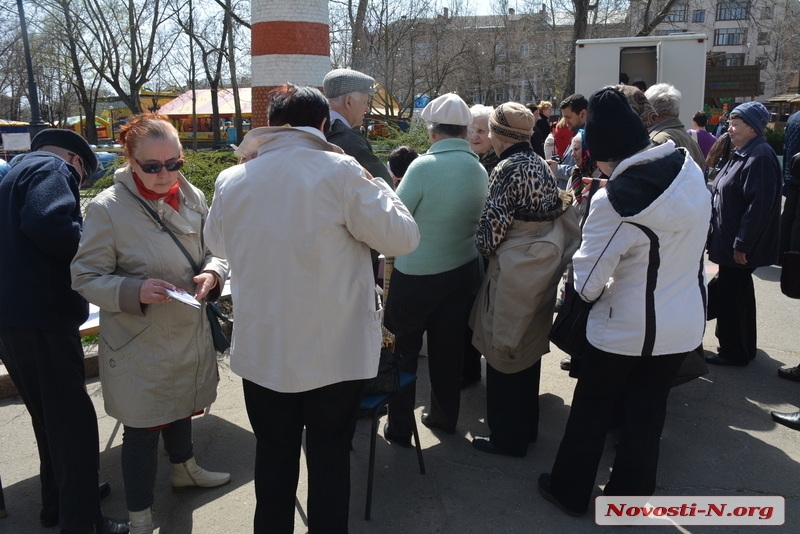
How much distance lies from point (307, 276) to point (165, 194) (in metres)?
1.01

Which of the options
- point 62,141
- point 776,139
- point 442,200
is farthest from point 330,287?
point 776,139

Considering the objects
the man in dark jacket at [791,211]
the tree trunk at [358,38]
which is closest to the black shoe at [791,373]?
the man in dark jacket at [791,211]

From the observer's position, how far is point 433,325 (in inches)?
140

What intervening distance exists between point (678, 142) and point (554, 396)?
5.93 feet

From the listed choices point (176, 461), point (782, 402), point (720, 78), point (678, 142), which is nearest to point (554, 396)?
point (782, 402)

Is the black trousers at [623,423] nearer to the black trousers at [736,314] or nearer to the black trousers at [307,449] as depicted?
the black trousers at [307,449]

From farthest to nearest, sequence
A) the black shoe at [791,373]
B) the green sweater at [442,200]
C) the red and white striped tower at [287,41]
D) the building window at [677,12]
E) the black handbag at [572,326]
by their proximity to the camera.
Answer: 1. the building window at [677,12]
2. the red and white striped tower at [287,41]
3. the black shoe at [791,373]
4. the green sweater at [442,200]
5. the black handbag at [572,326]

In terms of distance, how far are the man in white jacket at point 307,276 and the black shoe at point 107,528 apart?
3.21 ft

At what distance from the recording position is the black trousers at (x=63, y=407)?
2.69 meters

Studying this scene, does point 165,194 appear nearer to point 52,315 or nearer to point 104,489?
point 52,315

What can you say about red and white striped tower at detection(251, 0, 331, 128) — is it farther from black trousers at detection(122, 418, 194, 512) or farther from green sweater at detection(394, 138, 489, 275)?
black trousers at detection(122, 418, 194, 512)

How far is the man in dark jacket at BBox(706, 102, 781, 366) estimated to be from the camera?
14.0 feet

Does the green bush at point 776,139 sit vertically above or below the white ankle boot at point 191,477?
above

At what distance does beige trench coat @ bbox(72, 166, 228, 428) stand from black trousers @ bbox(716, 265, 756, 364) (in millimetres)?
3665
